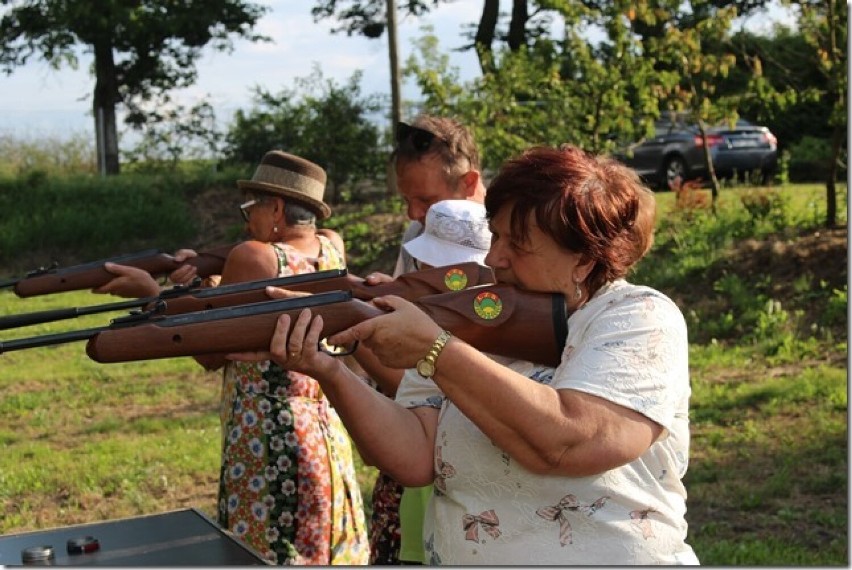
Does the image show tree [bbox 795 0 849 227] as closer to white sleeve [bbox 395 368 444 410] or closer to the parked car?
the parked car

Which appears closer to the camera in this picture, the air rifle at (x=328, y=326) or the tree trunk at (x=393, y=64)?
the air rifle at (x=328, y=326)

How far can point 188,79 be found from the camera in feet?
79.9

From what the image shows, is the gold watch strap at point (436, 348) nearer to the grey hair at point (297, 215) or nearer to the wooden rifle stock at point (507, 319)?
the wooden rifle stock at point (507, 319)

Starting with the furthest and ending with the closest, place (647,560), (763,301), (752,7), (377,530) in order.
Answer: (752,7) → (763,301) → (377,530) → (647,560)

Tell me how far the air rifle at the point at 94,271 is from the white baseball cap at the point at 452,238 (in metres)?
1.45

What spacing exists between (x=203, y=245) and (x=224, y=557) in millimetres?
15022

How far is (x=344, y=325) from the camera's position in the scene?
273cm

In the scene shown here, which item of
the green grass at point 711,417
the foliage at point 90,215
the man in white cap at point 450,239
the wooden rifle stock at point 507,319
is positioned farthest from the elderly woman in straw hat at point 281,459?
the foliage at point 90,215

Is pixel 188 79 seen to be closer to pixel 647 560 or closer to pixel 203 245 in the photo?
pixel 203 245

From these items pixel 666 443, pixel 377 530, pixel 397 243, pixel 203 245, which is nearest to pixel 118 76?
pixel 203 245

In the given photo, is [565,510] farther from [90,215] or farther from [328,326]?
[90,215]

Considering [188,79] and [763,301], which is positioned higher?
[188,79]

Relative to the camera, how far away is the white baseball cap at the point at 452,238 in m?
3.79

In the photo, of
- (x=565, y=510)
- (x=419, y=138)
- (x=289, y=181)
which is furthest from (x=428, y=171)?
(x=565, y=510)
